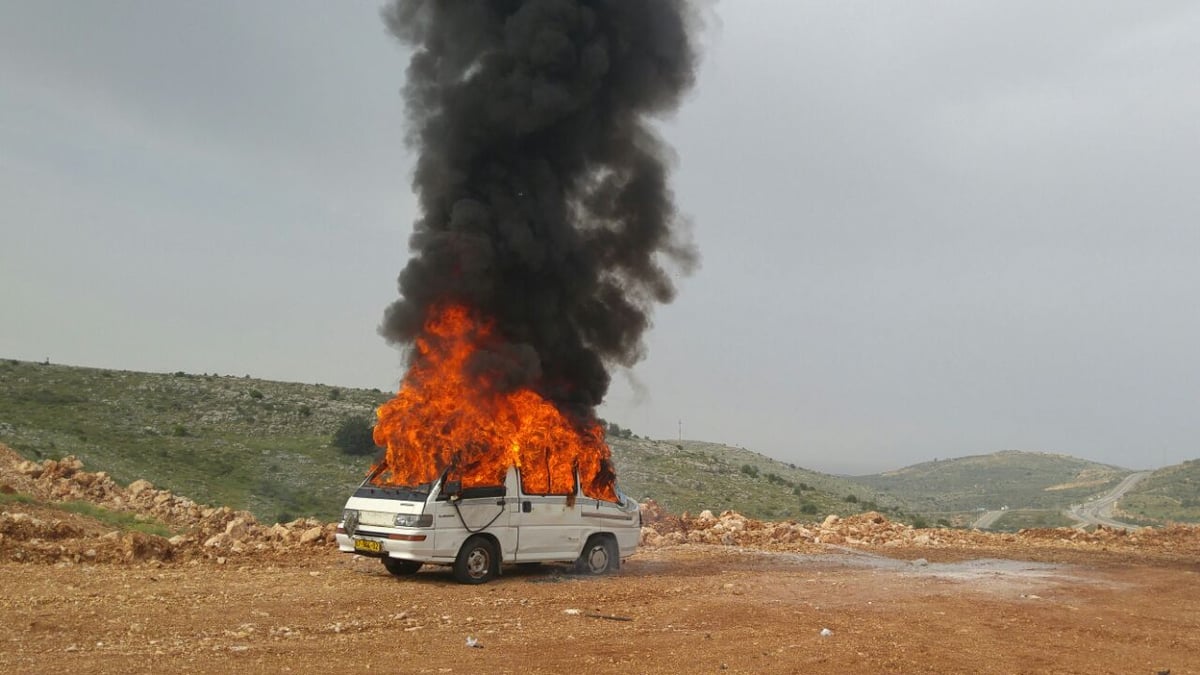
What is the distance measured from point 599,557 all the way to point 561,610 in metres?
3.29

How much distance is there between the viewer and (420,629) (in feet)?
30.3

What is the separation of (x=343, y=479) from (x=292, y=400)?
660 inches

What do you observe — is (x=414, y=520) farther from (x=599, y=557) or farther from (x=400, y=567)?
(x=599, y=557)

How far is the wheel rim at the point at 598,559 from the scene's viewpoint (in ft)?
45.2

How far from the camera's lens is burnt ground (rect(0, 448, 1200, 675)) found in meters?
8.03

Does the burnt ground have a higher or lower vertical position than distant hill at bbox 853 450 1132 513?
lower

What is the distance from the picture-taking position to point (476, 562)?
1239 cm

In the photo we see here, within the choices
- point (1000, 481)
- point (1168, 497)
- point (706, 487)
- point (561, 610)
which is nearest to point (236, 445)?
point (706, 487)

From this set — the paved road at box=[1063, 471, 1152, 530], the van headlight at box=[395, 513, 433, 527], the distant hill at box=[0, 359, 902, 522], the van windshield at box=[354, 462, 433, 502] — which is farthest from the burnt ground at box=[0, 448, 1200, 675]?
the paved road at box=[1063, 471, 1152, 530]

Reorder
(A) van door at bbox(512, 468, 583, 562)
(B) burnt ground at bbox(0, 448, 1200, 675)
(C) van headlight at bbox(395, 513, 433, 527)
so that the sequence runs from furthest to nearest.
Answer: (A) van door at bbox(512, 468, 583, 562)
(C) van headlight at bbox(395, 513, 433, 527)
(B) burnt ground at bbox(0, 448, 1200, 675)

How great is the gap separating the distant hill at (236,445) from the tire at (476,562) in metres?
16.1

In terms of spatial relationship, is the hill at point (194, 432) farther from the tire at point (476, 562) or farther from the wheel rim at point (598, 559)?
the tire at point (476, 562)

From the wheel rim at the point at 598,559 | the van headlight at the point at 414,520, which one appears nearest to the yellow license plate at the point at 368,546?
the van headlight at the point at 414,520

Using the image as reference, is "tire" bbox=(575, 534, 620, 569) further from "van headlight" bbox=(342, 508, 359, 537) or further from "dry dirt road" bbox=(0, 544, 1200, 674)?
"van headlight" bbox=(342, 508, 359, 537)
